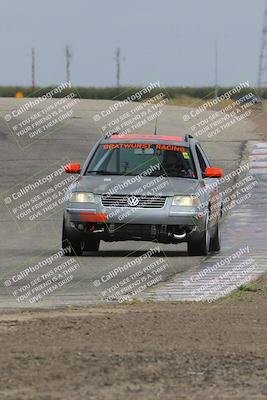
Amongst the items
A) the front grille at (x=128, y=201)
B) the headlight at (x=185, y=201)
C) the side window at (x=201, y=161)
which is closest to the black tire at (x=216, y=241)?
the side window at (x=201, y=161)

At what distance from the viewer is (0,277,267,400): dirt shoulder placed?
752 cm

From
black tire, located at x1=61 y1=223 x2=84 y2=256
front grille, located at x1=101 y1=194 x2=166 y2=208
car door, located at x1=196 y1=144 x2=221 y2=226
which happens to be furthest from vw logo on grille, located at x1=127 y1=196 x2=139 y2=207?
car door, located at x1=196 y1=144 x2=221 y2=226

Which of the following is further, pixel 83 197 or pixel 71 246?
pixel 71 246

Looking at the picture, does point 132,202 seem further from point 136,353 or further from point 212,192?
point 136,353

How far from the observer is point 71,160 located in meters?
36.0

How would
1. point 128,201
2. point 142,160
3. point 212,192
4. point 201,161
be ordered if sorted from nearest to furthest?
point 128,201 → point 142,160 → point 212,192 → point 201,161

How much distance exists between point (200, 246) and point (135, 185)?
1199mm

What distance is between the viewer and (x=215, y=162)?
36.6 m

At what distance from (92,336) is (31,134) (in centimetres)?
3245

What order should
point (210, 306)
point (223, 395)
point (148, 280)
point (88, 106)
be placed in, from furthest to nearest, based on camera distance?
point (88, 106)
point (148, 280)
point (210, 306)
point (223, 395)

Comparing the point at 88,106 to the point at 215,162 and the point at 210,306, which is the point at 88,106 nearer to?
the point at 215,162

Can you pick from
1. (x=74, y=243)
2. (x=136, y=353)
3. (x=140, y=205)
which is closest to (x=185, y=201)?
(x=140, y=205)

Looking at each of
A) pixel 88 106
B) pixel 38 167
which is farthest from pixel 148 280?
pixel 88 106

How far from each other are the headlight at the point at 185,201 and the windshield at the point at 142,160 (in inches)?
24.7
